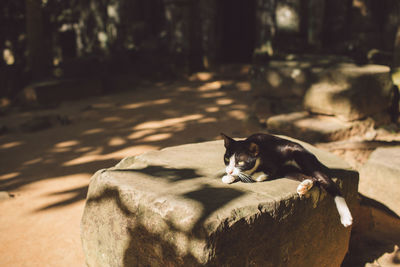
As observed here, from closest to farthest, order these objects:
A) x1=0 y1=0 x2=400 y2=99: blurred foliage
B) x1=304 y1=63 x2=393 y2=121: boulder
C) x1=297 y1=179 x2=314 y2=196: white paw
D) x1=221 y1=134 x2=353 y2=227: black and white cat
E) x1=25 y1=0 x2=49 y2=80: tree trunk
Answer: x1=297 y1=179 x2=314 y2=196: white paw, x1=221 y1=134 x2=353 y2=227: black and white cat, x1=304 y1=63 x2=393 y2=121: boulder, x1=0 y1=0 x2=400 y2=99: blurred foliage, x1=25 y1=0 x2=49 y2=80: tree trunk

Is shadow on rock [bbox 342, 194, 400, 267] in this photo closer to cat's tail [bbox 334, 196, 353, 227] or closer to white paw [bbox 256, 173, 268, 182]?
cat's tail [bbox 334, 196, 353, 227]

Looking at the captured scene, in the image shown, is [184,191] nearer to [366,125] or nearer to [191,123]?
[366,125]

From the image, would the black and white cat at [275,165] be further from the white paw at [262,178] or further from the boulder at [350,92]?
the boulder at [350,92]

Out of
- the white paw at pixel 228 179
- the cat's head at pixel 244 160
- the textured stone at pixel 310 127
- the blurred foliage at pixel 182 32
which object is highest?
the blurred foliage at pixel 182 32

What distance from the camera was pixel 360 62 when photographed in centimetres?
488

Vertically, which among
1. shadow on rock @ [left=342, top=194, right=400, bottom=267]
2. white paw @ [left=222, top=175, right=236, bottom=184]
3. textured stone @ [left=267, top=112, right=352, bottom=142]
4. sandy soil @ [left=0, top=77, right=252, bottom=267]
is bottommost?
shadow on rock @ [left=342, top=194, right=400, bottom=267]

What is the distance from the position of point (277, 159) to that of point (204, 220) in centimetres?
77

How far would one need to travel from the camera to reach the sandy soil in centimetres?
299

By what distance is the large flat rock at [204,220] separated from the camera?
1.82 meters

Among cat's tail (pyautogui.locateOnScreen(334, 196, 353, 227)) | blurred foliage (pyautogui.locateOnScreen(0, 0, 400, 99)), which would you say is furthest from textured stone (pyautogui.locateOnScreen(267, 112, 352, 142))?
cat's tail (pyautogui.locateOnScreen(334, 196, 353, 227))

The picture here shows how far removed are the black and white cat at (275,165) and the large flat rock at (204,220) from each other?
68 mm

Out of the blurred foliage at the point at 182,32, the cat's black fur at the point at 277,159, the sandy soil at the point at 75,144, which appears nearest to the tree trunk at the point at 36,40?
the blurred foliage at the point at 182,32

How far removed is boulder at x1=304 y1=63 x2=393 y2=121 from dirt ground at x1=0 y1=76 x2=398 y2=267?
568 mm

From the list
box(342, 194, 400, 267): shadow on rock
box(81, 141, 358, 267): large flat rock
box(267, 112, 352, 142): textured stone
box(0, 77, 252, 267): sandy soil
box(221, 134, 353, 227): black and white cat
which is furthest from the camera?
box(267, 112, 352, 142): textured stone
